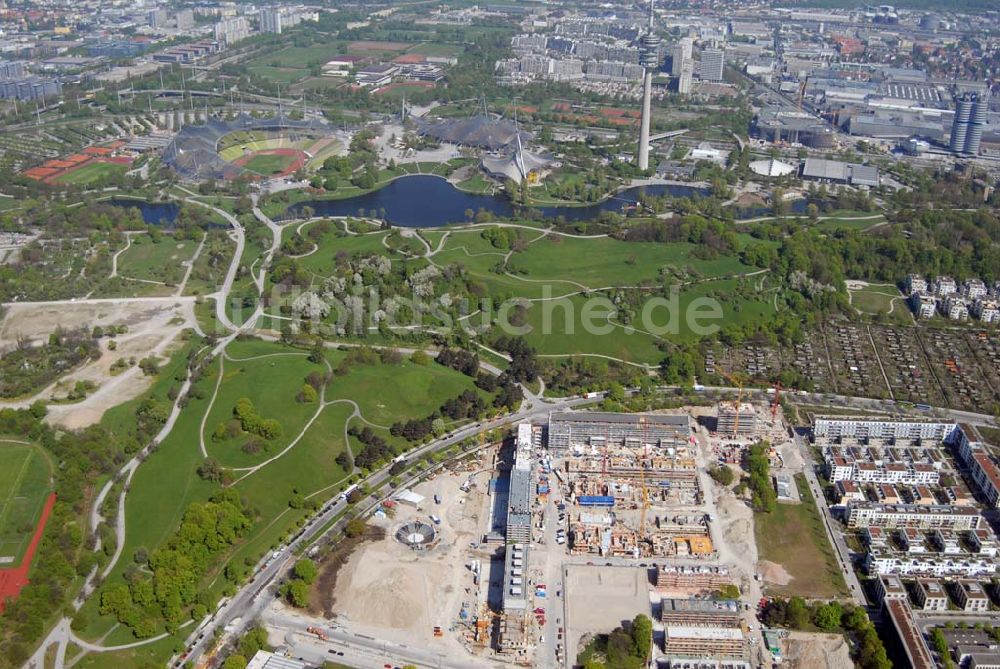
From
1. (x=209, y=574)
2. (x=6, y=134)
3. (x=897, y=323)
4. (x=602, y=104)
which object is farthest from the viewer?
(x=602, y=104)

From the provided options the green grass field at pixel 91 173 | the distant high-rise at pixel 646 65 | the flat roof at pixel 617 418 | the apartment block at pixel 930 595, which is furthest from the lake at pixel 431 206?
the apartment block at pixel 930 595

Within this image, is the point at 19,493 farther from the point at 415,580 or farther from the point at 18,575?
the point at 415,580

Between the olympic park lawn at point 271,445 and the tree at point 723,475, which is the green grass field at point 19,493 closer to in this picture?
the olympic park lawn at point 271,445

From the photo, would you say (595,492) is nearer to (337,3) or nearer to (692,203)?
(692,203)

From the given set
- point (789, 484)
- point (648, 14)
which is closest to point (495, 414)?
point (789, 484)

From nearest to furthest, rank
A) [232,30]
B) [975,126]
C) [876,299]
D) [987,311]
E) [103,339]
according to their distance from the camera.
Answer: [103,339], [987,311], [876,299], [975,126], [232,30]

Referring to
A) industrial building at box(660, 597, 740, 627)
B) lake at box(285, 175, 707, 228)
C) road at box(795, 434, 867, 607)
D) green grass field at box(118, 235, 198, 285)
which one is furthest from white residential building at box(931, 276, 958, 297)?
green grass field at box(118, 235, 198, 285)

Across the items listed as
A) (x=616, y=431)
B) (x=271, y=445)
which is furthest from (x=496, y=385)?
(x=271, y=445)
